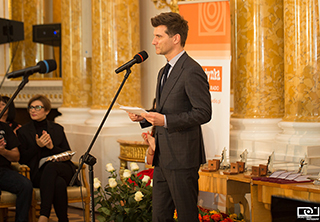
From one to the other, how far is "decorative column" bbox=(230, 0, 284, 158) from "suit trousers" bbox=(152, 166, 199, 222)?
1.91 metres

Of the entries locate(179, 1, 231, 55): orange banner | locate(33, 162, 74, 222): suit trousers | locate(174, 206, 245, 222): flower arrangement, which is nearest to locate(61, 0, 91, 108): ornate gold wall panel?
locate(33, 162, 74, 222): suit trousers

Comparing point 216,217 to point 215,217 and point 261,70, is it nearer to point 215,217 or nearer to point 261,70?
point 215,217

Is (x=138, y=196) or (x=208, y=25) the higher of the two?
(x=208, y=25)

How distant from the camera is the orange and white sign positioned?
3803mm

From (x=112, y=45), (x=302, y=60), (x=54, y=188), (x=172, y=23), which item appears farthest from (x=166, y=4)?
(x=172, y=23)

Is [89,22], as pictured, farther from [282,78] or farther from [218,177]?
[218,177]

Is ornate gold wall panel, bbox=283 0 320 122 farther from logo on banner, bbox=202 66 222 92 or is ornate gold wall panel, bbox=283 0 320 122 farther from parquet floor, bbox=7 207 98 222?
parquet floor, bbox=7 207 98 222

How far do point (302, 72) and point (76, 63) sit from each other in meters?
3.18

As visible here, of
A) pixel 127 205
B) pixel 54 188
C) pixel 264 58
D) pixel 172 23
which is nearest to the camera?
pixel 172 23

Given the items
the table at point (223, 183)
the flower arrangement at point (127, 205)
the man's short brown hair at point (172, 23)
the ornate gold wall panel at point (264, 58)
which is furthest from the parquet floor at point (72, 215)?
the man's short brown hair at point (172, 23)

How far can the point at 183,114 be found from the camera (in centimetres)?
226

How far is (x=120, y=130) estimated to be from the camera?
16.8ft

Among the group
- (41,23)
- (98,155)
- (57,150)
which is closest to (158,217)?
(57,150)

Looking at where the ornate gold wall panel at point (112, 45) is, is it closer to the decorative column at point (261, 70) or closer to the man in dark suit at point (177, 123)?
the decorative column at point (261, 70)
